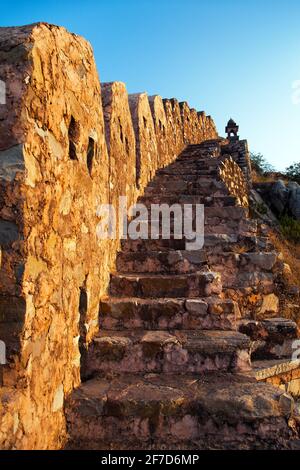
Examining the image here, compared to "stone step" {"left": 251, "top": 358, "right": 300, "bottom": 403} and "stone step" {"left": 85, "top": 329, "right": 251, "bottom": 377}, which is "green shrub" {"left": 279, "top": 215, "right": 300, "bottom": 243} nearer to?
"stone step" {"left": 251, "top": 358, "right": 300, "bottom": 403}

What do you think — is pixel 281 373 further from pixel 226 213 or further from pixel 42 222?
pixel 42 222

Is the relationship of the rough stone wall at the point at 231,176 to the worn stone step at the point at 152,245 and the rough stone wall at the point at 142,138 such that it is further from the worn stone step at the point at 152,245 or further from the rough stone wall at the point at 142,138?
the worn stone step at the point at 152,245

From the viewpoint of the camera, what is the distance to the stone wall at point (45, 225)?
150cm

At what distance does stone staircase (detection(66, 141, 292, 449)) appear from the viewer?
77.3 inches

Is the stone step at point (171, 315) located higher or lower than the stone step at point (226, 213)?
lower

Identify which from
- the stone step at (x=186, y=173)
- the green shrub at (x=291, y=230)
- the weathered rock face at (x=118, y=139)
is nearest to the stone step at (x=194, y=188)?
the stone step at (x=186, y=173)

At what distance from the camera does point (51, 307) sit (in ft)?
5.82

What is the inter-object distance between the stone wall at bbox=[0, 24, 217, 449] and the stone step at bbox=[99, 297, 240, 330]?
0.19m

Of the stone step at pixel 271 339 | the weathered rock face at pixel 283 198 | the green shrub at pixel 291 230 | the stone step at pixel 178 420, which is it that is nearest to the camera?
the stone step at pixel 178 420

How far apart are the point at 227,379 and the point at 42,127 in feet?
6.22

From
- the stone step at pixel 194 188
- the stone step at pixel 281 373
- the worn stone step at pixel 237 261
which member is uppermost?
the stone step at pixel 194 188

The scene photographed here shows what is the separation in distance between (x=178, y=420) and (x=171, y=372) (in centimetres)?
40
